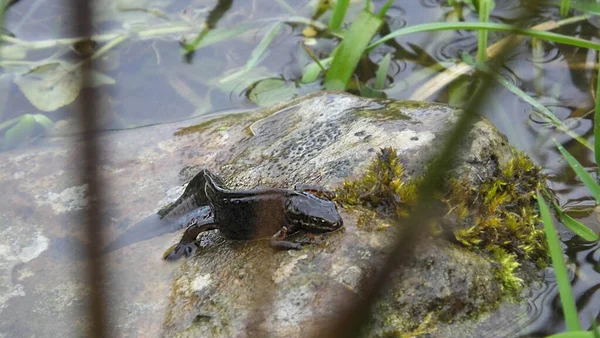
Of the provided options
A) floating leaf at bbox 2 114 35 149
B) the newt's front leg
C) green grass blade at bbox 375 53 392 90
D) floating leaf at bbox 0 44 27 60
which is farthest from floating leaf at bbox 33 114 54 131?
green grass blade at bbox 375 53 392 90

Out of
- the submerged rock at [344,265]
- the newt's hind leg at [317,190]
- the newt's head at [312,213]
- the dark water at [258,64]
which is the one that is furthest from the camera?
the dark water at [258,64]

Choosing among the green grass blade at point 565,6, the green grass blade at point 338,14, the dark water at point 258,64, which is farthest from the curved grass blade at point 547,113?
the green grass blade at point 338,14

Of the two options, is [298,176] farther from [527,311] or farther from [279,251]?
[527,311]

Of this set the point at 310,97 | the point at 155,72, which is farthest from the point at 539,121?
the point at 155,72

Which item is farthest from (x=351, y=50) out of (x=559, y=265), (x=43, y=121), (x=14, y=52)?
(x=14, y=52)

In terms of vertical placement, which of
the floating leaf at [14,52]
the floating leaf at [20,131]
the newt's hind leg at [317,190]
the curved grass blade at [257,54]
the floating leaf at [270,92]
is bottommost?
the floating leaf at [20,131]

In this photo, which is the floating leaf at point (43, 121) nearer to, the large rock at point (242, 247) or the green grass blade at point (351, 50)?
the large rock at point (242, 247)
